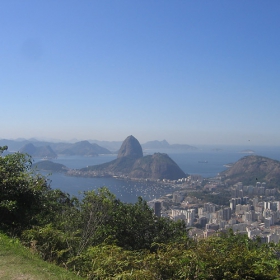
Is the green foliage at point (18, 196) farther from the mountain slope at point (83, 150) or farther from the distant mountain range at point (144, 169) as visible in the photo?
the mountain slope at point (83, 150)

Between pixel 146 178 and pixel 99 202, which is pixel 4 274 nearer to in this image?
pixel 99 202

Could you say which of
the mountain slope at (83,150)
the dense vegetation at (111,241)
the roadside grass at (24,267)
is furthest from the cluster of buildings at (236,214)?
the mountain slope at (83,150)

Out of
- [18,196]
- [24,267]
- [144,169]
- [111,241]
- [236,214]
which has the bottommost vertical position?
[236,214]

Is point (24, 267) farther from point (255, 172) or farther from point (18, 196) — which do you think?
point (255, 172)

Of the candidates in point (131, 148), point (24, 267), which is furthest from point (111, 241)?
point (131, 148)

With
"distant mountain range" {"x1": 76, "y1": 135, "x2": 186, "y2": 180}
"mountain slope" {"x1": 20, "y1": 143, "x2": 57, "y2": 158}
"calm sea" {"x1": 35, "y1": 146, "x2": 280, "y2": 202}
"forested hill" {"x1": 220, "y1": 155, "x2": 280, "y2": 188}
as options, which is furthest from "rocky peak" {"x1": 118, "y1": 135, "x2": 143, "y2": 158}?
"forested hill" {"x1": 220, "y1": 155, "x2": 280, "y2": 188}

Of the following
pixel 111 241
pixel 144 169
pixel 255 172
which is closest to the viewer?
pixel 111 241

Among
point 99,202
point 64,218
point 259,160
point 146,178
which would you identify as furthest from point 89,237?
point 146,178
